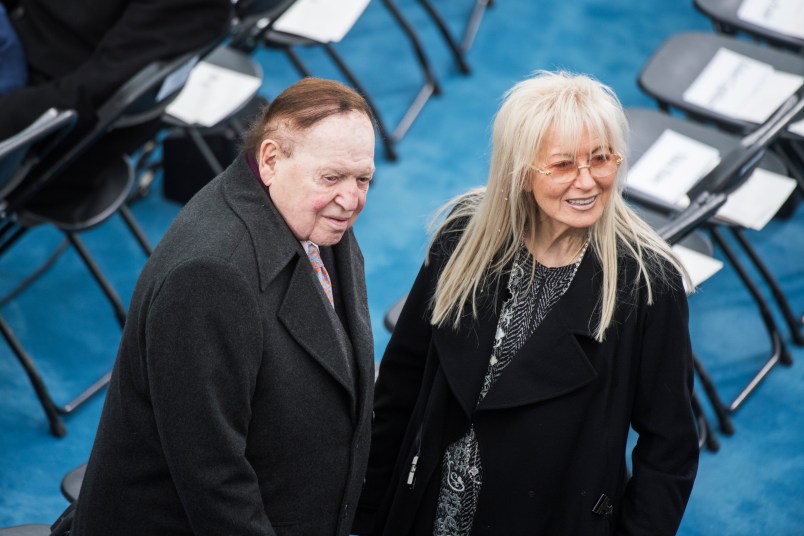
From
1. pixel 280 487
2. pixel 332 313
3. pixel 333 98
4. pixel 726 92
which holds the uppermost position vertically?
pixel 333 98

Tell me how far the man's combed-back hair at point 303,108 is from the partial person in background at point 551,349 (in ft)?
1.31

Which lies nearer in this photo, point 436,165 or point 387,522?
point 387,522

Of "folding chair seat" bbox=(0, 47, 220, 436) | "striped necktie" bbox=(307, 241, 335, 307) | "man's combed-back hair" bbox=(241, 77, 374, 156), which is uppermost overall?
"man's combed-back hair" bbox=(241, 77, 374, 156)

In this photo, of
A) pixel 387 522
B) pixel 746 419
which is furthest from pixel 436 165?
pixel 387 522

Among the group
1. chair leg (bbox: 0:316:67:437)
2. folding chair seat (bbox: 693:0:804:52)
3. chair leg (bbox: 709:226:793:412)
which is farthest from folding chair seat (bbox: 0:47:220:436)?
folding chair seat (bbox: 693:0:804:52)

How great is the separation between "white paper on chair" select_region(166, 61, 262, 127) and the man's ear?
7.59 ft

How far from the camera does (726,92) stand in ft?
14.5

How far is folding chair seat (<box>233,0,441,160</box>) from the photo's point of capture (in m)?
4.20

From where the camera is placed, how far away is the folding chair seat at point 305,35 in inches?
165

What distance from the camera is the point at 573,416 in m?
2.12

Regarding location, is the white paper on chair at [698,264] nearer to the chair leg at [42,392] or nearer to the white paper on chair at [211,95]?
the white paper on chair at [211,95]

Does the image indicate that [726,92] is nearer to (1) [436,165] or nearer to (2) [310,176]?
(1) [436,165]

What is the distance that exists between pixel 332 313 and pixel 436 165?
11.0ft

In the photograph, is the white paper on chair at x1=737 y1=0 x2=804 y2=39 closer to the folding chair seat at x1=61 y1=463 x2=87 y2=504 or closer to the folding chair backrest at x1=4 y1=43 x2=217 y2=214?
the folding chair backrest at x1=4 y1=43 x2=217 y2=214
